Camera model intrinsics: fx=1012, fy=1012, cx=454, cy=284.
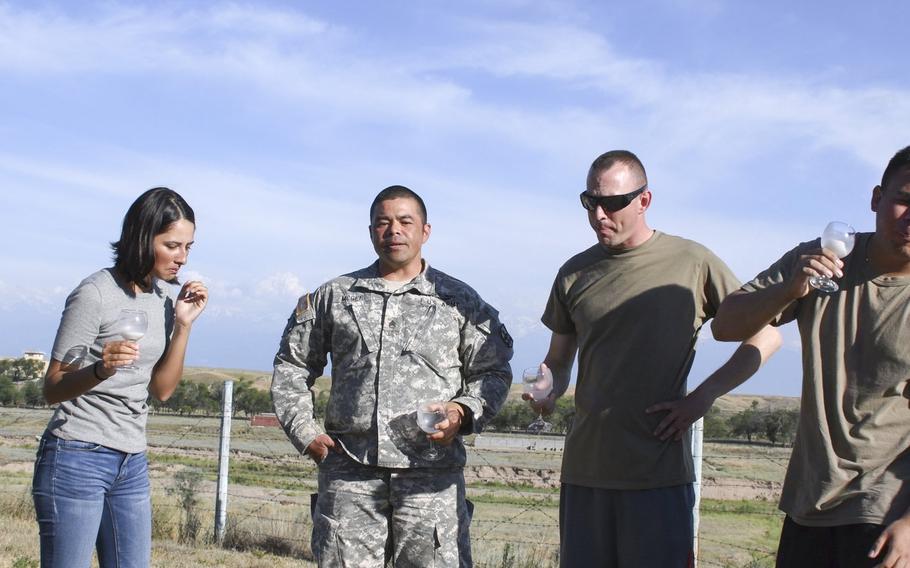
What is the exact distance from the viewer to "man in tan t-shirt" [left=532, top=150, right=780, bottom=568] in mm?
3982

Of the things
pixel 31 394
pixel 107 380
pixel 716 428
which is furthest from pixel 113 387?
pixel 716 428

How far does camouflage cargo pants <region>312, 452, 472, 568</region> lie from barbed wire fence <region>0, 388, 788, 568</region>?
3547 millimetres

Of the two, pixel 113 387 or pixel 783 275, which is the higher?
pixel 783 275

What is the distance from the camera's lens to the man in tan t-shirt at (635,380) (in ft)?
13.1

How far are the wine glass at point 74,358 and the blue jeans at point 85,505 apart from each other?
31 cm

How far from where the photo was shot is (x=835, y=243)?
3189mm

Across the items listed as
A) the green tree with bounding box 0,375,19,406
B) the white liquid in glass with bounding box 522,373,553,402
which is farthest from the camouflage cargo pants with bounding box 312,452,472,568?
the green tree with bounding box 0,375,19,406

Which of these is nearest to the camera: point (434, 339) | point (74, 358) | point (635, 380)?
point (74, 358)

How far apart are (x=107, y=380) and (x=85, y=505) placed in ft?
1.61

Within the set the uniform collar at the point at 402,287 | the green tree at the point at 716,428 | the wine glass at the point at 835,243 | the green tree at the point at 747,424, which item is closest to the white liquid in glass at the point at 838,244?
the wine glass at the point at 835,243

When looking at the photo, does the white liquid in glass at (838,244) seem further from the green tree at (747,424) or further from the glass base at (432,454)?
the green tree at (747,424)

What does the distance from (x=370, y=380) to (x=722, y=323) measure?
1.65 m

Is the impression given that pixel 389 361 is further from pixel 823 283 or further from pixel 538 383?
pixel 823 283

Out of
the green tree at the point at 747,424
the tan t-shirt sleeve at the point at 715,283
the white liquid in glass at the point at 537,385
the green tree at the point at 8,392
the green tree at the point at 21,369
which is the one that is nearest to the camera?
the tan t-shirt sleeve at the point at 715,283
